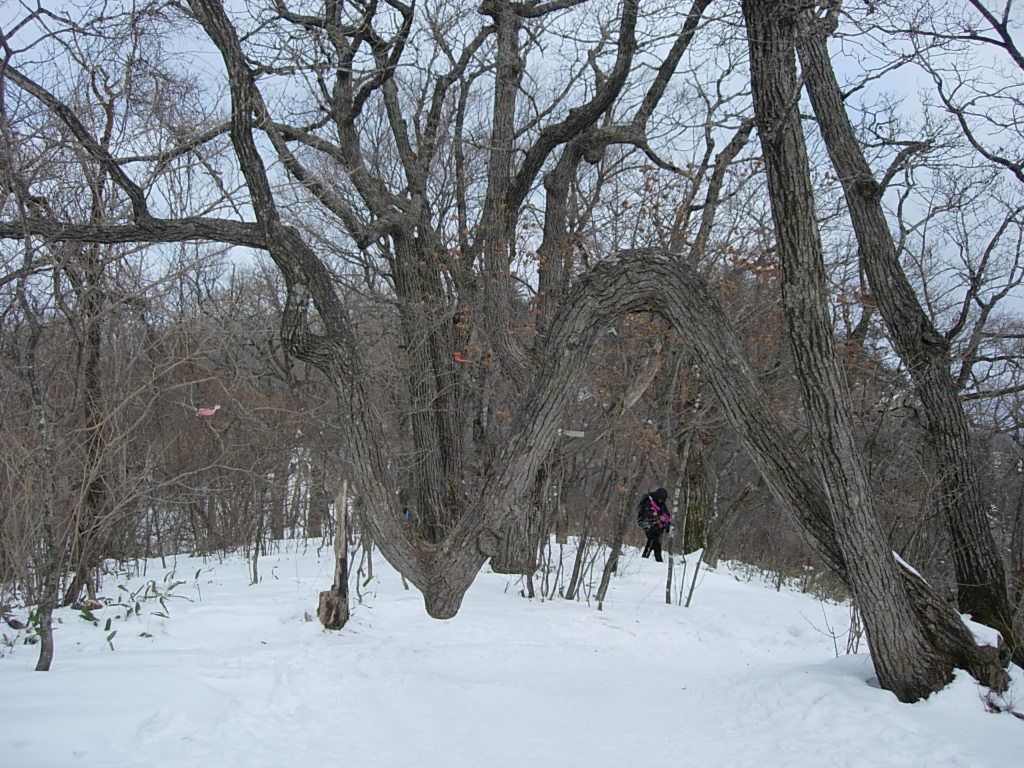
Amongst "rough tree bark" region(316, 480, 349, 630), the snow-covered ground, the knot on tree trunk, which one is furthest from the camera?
"rough tree bark" region(316, 480, 349, 630)

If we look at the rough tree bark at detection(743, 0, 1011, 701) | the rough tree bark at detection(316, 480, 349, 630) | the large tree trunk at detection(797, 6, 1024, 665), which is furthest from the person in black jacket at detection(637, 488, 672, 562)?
the rough tree bark at detection(743, 0, 1011, 701)

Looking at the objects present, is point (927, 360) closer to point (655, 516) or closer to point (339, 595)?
point (339, 595)

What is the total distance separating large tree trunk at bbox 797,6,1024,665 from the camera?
17.1 ft

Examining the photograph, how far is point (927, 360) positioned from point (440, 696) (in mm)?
4486

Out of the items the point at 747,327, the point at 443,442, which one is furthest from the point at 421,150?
the point at 747,327

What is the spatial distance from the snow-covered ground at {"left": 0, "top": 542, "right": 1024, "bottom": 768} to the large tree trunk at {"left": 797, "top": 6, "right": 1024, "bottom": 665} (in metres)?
0.97

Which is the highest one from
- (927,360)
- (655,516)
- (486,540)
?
(927,360)

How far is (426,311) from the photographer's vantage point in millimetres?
9562

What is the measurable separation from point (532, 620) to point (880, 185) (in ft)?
17.5

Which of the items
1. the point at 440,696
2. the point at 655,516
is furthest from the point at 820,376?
the point at 655,516

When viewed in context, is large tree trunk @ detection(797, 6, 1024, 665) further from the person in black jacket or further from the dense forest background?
the person in black jacket

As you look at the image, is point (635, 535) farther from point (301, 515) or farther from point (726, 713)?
point (726, 713)

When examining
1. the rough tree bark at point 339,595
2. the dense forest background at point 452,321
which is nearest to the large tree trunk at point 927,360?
the dense forest background at point 452,321

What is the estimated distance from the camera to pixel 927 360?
5676 mm
